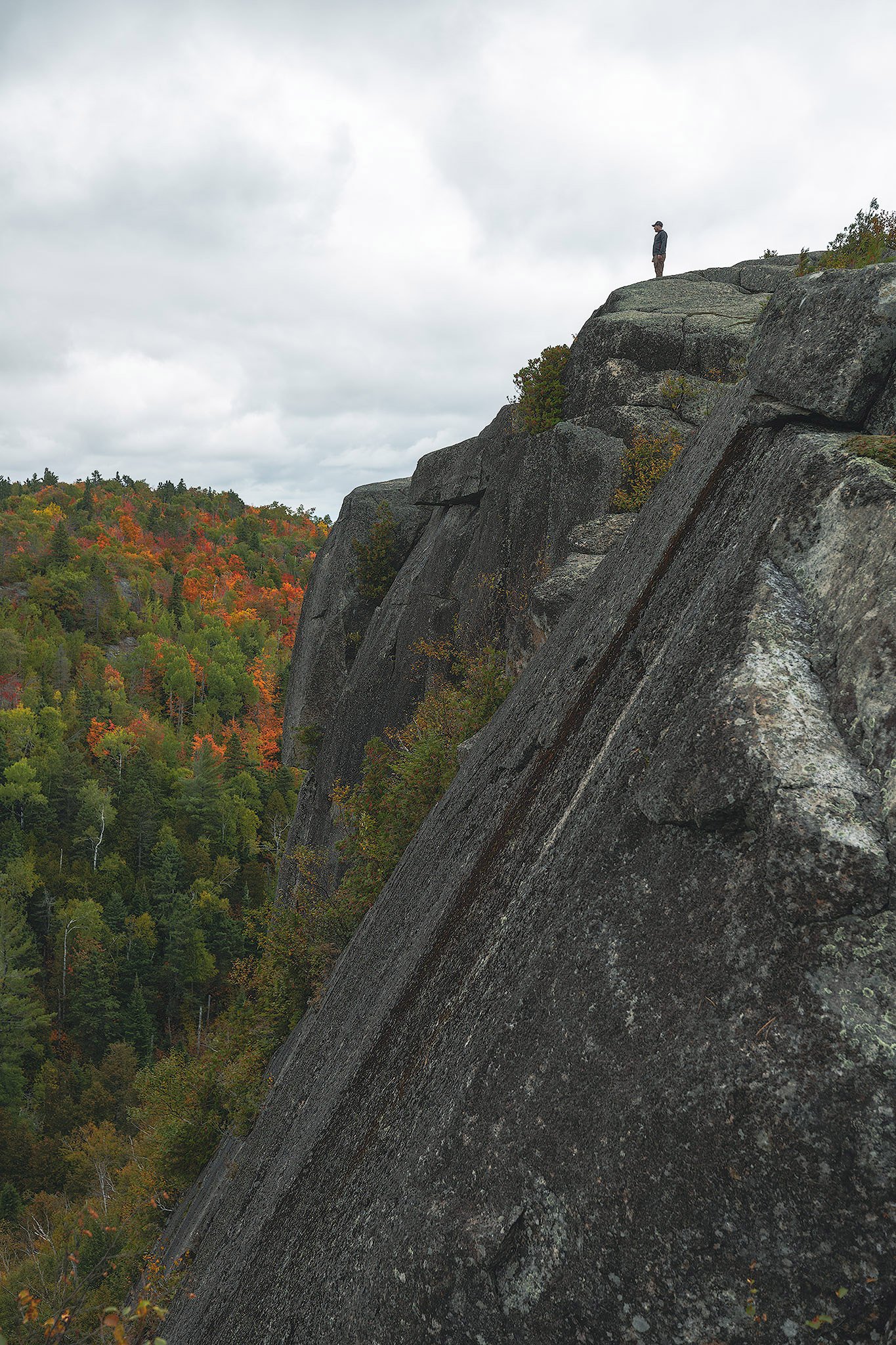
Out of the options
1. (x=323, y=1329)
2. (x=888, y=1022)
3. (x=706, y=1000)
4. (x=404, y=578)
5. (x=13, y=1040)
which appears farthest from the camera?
(x=13, y=1040)

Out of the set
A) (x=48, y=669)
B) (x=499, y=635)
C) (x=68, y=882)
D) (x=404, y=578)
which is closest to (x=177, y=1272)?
(x=499, y=635)

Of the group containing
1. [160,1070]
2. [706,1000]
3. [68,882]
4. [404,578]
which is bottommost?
[68,882]

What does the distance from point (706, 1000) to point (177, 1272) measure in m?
9.37

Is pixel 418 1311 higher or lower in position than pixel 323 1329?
higher

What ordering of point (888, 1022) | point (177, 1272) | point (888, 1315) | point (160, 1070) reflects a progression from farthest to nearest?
1. point (160, 1070)
2. point (177, 1272)
3. point (888, 1022)
4. point (888, 1315)

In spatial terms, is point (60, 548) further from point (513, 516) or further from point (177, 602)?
point (513, 516)

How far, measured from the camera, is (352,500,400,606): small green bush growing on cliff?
22719 millimetres

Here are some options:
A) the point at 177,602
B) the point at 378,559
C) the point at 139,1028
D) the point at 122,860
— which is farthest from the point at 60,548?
the point at 378,559

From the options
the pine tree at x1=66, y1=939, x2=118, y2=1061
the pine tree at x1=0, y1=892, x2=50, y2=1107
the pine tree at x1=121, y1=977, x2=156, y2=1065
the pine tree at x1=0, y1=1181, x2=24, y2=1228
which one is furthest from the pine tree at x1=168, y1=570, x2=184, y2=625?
the pine tree at x1=0, y1=1181, x2=24, y2=1228

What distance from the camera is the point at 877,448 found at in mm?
3826

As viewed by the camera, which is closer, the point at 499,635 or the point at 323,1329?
the point at 323,1329

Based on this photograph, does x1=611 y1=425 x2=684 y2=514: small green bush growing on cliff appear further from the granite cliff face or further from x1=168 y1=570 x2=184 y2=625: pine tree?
x1=168 y1=570 x2=184 y2=625: pine tree

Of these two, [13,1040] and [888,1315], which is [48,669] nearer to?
[13,1040]

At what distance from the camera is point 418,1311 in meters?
3.30
